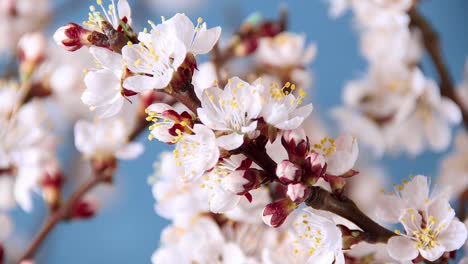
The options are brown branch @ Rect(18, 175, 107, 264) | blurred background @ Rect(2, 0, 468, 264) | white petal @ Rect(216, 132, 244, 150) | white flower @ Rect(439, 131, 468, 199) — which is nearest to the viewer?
white petal @ Rect(216, 132, 244, 150)

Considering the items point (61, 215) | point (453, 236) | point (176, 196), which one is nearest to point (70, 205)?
point (61, 215)

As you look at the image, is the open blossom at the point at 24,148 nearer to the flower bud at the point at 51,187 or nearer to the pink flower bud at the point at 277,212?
the flower bud at the point at 51,187

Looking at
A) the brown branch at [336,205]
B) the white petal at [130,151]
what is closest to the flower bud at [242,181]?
the brown branch at [336,205]

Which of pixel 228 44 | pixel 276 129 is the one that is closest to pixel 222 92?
pixel 276 129

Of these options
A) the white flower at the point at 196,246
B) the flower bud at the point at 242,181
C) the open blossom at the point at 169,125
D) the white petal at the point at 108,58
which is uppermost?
the white petal at the point at 108,58

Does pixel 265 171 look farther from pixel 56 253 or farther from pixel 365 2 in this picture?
pixel 56 253

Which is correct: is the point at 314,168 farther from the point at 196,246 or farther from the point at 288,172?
the point at 196,246

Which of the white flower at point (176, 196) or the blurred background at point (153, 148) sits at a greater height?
the white flower at point (176, 196)

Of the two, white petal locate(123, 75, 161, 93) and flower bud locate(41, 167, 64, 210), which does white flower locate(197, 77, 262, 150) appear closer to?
white petal locate(123, 75, 161, 93)

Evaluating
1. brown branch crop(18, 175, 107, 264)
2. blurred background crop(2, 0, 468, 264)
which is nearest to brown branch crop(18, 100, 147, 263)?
brown branch crop(18, 175, 107, 264)
